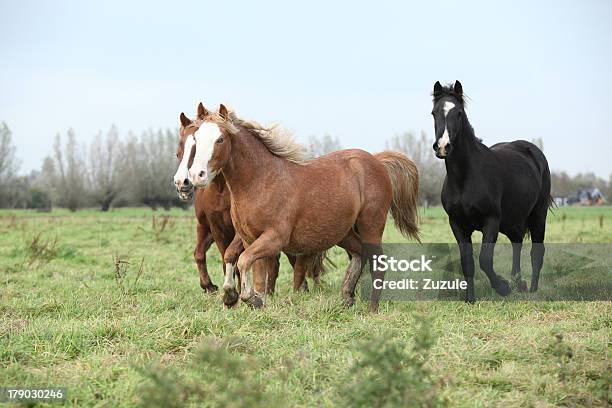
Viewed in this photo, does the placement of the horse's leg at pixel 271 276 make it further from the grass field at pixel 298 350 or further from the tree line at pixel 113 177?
the tree line at pixel 113 177

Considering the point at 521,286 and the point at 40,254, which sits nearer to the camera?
the point at 521,286

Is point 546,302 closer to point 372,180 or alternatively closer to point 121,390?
point 372,180

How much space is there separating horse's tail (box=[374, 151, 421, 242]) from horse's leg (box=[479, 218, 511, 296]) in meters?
0.92

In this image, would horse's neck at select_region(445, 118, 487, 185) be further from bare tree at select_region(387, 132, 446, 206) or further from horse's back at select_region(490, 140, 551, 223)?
bare tree at select_region(387, 132, 446, 206)

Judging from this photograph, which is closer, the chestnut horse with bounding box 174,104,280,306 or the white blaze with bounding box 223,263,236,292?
the white blaze with bounding box 223,263,236,292

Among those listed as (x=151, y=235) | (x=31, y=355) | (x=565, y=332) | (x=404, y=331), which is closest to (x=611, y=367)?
(x=565, y=332)

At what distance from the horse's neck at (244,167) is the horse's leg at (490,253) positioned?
261cm

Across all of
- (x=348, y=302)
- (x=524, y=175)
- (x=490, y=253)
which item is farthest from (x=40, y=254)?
(x=524, y=175)

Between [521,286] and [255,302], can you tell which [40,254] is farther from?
[521,286]

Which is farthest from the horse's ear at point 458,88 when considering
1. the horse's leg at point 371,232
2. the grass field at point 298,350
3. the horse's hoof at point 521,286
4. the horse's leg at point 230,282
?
the horse's leg at point 230,282

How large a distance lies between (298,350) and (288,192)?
6.51ft

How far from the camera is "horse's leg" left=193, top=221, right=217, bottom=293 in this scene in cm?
736

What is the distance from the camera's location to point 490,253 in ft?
22.2

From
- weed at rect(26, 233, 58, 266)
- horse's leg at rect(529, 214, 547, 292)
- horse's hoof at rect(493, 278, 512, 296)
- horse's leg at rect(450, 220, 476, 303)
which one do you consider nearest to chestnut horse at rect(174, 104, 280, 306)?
horse's leg at rect(450, 220, 476, 303)
